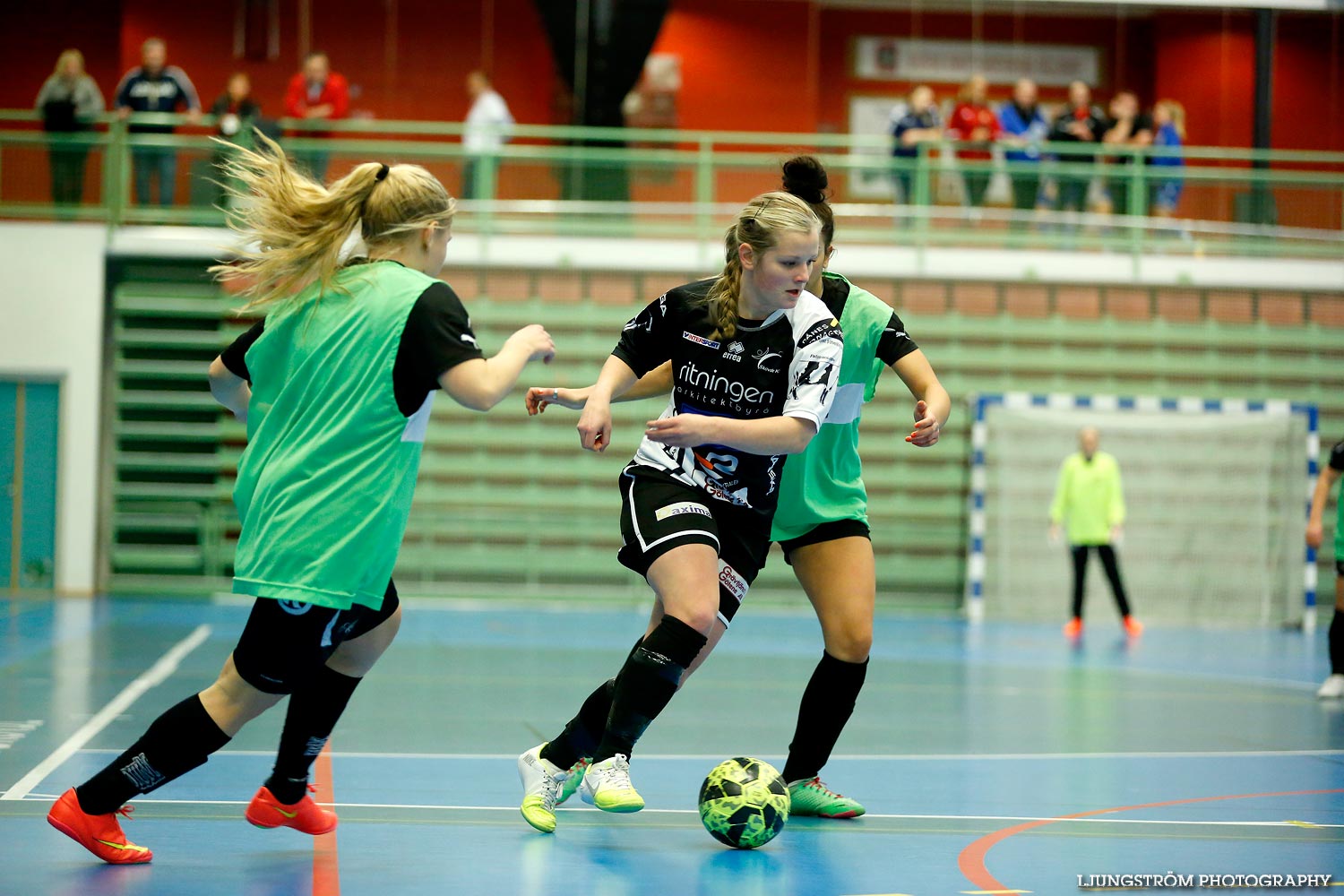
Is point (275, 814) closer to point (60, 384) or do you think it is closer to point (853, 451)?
point (853, 451)

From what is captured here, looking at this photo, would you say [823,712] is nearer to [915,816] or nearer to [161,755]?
[915,816]

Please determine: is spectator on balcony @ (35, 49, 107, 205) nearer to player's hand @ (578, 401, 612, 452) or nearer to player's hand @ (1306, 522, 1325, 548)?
player's hand @ (1306, 522, 1325, 548)

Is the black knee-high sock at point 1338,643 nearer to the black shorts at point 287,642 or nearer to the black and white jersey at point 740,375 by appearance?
the black and white jersey at point 740,375

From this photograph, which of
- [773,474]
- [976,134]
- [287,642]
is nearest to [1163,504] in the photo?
[976,134]

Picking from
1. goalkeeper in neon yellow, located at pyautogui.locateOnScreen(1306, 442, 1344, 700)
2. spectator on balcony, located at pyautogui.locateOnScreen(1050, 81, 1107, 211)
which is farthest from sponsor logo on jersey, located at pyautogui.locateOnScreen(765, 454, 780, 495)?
spectator on balcony, located at pyautogui.locateOnScreen(1050, 81, 1107, 211)

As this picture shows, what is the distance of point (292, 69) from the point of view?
18.6 meters

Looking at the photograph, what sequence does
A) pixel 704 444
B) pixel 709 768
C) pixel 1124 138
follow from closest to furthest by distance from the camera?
pixel 704 444 → pixel 709 768 → pixel 1124 138

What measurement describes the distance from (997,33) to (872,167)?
244 inches

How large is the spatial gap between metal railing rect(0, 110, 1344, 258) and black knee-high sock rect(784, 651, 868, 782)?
10559mm

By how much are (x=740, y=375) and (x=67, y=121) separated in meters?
12.7

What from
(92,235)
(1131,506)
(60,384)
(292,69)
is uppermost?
(292,69)

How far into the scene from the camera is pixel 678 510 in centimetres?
439

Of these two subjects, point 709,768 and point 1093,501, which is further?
point 1093,501

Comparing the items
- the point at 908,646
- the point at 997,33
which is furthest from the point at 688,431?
the point at 997,33
